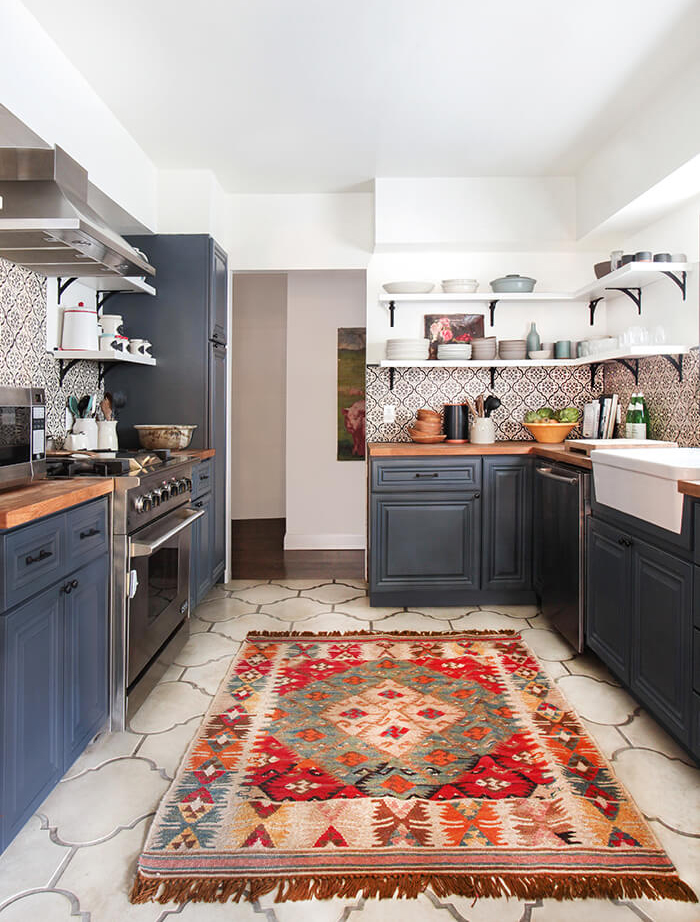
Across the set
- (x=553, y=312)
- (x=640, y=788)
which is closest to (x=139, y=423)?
(x=553, y=312)

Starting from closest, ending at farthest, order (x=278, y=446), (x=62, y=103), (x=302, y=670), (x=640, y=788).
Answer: (x=640, y=788) < (x=62, y=103) < (x=302, y=670) < (x=278, y=446)

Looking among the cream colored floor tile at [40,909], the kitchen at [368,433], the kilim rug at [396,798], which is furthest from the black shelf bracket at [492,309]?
the cream colored floor tile at [40,909]

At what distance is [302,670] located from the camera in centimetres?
277

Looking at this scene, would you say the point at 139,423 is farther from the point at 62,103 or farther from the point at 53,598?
the point at 53,598

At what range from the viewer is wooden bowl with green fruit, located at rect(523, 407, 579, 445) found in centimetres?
386

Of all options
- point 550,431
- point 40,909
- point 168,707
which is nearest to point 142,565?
point 168,707

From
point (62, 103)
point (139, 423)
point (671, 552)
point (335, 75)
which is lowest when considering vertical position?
point (671, 552)

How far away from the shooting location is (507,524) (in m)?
3.62

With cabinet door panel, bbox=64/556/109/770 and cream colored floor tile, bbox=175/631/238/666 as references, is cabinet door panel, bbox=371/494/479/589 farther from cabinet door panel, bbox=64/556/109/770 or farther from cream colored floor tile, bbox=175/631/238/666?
cabinet door panel, bbox=64/556/109/770

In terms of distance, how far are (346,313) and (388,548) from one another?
99.8 inches

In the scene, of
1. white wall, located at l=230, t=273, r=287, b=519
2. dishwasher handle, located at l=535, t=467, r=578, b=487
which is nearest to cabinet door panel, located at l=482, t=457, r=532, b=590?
dishwasher handle, located at l=535, t=467, r=578, b=487

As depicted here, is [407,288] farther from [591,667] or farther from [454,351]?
[591,667]

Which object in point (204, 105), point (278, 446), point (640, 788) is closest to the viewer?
point (640, 788)

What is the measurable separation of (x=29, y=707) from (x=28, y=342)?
1.74 m
